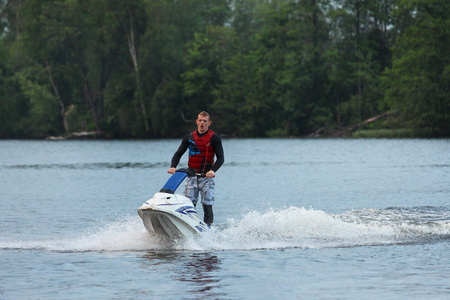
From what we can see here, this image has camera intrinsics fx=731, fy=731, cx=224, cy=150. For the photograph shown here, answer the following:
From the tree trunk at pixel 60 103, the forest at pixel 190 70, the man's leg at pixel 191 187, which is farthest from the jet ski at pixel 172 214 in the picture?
the tree trunk at pixel 60 103

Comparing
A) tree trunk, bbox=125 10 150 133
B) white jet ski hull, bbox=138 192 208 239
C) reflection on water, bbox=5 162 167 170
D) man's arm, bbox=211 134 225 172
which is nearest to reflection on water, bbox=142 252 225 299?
white jet ski hull, bbox=138 192 208 239

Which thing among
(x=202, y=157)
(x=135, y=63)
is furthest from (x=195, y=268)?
(x=135, y=63)

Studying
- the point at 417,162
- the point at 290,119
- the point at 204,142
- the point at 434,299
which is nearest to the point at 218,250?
the point at 204,142

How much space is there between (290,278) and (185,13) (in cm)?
8381

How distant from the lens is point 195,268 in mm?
11383

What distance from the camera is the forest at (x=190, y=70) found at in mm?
83375

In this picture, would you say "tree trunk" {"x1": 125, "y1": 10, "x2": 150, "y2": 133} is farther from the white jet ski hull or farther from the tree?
the white jet ski hull

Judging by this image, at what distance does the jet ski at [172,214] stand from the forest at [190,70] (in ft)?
212

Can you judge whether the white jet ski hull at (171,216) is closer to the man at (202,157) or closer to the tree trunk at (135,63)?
the man at (202,157)

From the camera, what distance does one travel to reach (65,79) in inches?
3620

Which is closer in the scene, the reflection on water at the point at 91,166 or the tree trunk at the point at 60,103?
the reflection on water at the point at 91,166

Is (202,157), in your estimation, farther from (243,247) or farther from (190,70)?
(190,70)

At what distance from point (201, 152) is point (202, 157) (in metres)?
0.09

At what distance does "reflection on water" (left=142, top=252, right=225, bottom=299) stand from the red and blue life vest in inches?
61.0
